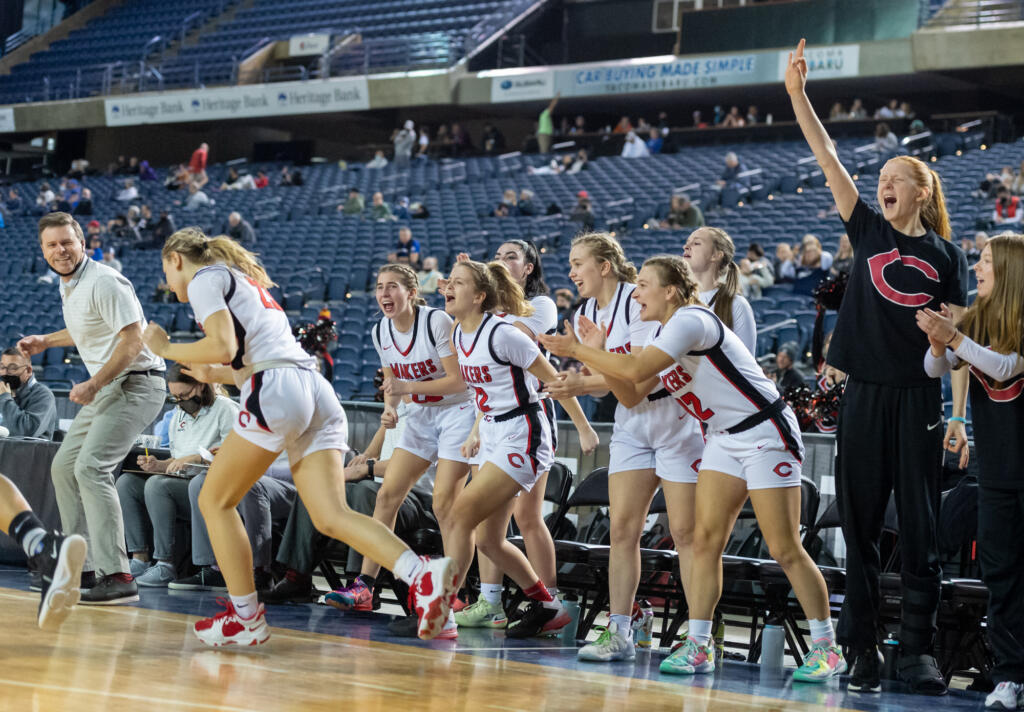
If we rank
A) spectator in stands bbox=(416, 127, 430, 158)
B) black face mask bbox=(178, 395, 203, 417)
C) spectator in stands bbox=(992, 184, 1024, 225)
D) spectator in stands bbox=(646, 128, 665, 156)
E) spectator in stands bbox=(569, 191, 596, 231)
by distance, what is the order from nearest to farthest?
black face mask bbox=(178, 395, 203, 417) → spectator in stands bbox=(992, 184, 1024, 225) → spectator in stands bbox=(569, 191, 596, 231) → spectator in stands bbox=(646, 128, 665, 156) → spectator in stands bbox=(416, 127, 430, 158)

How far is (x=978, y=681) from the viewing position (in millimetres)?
5027

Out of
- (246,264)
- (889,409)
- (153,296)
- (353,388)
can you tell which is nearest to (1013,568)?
(889,409)

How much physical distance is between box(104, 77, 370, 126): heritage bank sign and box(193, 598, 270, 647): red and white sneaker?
80.9 feet

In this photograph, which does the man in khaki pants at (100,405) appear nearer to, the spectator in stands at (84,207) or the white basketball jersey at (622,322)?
the white basketball jersey at (622,322)

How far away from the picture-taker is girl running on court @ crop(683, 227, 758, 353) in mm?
5223

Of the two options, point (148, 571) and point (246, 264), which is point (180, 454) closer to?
point (148, 571)

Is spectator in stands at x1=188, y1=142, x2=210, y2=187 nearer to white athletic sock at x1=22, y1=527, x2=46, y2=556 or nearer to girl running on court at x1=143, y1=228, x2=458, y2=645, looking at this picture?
girl running on court at x1=143, y1=228, x2=458, y2=645

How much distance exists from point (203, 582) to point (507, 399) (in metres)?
2.36

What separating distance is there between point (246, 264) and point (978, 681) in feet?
11.5

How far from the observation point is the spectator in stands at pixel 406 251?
17172mm

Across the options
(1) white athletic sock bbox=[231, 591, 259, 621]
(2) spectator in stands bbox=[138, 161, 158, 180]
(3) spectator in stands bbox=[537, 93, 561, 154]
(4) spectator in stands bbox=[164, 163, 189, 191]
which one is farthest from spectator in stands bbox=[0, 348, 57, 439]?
(2) spectator in stands bbox=[138, 161, 158, 180]

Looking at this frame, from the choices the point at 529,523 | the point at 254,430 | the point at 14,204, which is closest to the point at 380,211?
the point at 14,204

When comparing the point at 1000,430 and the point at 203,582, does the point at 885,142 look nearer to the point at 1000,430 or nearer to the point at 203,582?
the point at 203,582

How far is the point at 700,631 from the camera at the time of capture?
4.71 m
